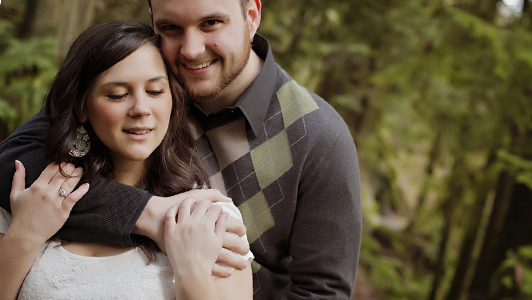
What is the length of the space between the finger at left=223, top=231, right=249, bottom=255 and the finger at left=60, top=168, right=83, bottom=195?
23.9 inches

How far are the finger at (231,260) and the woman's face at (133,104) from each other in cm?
50

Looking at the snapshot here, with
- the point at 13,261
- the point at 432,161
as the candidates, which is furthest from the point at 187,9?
the point at 432,161

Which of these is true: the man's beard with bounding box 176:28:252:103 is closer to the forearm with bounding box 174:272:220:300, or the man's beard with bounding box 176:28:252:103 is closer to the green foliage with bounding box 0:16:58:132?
the forearm with bounding box 174:272:220:300

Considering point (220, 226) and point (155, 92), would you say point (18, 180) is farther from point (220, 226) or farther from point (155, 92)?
point (220, 226)

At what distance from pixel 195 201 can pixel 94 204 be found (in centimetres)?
38

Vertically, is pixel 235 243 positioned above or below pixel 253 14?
below

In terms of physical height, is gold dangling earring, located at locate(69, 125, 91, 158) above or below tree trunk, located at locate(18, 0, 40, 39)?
above

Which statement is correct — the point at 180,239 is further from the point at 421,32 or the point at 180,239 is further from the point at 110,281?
the point at 421,32

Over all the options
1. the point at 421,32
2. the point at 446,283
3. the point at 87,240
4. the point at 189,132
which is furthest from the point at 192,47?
the point at 446,283

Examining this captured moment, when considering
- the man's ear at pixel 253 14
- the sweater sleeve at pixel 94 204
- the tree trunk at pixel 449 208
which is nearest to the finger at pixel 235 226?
the sweater sleeve at pixel 94 204

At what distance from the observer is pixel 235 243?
6.21ft

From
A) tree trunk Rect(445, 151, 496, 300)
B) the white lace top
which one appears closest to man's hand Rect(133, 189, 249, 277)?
the white lace top

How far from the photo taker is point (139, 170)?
7.04ft

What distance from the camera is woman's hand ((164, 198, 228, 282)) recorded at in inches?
68.4
